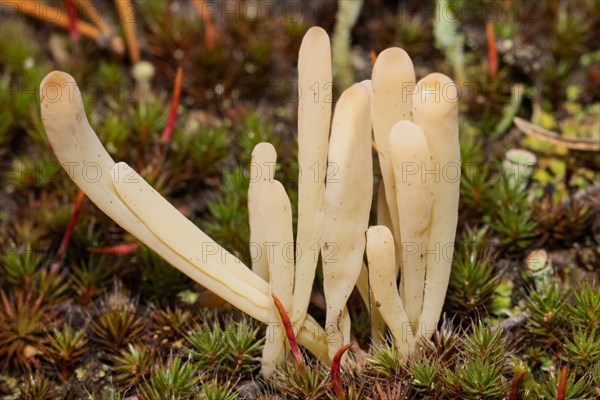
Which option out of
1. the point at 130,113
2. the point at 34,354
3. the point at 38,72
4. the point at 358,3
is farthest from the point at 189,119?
the point at 34,354

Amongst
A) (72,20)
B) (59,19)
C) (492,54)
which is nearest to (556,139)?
(492,54)

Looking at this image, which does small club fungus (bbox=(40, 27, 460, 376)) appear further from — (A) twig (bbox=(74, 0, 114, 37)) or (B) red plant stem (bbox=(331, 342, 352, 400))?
(A) twig (bbox=(74, 0, 114, 37))

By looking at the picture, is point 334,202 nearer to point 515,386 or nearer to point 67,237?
point 515,386

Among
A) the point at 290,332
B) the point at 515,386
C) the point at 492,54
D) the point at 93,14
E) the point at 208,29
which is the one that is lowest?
the point at 515,386

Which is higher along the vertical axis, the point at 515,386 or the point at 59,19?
the point at 59,19

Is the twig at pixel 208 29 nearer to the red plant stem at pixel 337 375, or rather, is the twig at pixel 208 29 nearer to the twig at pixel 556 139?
the twig at pixel 556 139

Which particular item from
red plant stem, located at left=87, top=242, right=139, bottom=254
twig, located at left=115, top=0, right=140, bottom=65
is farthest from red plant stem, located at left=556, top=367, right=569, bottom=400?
twig, located at left=115, top=0, right=140, bottom=65

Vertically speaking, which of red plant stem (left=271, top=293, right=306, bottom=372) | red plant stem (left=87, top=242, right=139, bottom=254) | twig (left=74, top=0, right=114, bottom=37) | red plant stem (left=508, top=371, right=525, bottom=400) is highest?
twig (left=74, top=0, right=114, bottom=37)

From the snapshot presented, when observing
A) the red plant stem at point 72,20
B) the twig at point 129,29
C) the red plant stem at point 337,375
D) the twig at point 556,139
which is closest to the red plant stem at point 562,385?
the red plant stem at point 337,375
